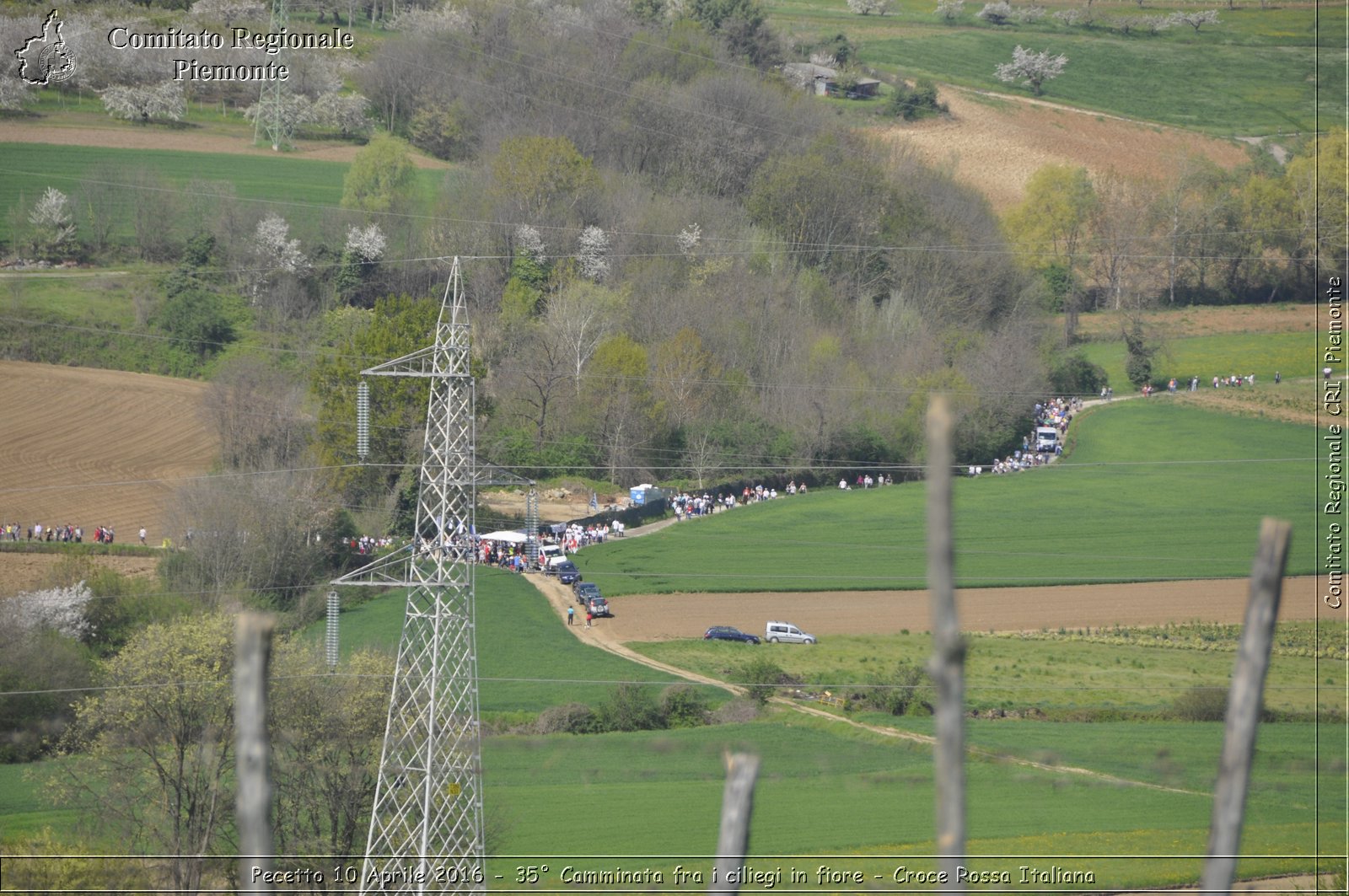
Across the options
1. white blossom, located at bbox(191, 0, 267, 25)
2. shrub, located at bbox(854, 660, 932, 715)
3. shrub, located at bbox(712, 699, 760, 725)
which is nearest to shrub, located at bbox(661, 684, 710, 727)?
shrub, located at bbox(712, 699, 760, 725)

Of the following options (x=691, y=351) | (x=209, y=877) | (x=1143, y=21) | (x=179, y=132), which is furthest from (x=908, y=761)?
(x=1143, y=21)

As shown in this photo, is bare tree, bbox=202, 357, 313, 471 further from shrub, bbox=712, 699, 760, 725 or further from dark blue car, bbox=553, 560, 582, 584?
shrub, bbox=712, 699, 760, 725

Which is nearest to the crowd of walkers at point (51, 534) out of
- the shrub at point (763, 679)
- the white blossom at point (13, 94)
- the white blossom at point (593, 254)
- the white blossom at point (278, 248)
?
the shrub at point (763, 679)

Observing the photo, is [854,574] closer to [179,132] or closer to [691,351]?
[691,351]

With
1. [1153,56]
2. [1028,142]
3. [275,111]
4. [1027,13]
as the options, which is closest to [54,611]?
[275,111]

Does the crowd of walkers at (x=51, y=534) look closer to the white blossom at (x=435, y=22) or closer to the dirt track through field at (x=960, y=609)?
the dirt track through field at (x=960, y=609)

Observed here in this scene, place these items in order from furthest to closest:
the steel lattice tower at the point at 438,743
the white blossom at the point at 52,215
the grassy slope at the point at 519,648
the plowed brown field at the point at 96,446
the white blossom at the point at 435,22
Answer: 1. the white blossom at the point at 435,22
2. the white blossom at the point at 52,215
3. the plowed brown field at the point at 96,446
4. the grassy slope at the point at 519,648
5. the steel lattice tower at the point at 438,743
